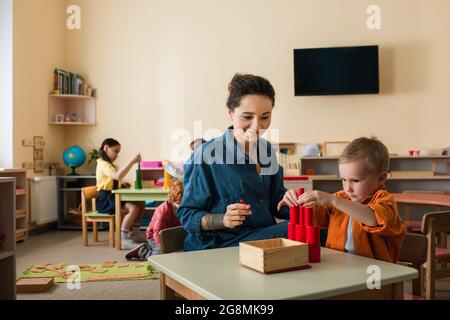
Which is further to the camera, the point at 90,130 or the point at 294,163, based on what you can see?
the point at 90,130

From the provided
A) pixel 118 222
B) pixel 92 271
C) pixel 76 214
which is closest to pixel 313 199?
pixel 92 271

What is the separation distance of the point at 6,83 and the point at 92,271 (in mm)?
2951

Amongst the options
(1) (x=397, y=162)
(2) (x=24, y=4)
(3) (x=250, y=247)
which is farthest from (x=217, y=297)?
(2) (x=24, y=4)

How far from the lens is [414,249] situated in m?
1.90

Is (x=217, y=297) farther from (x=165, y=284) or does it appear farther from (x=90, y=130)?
(x=90, y=130)

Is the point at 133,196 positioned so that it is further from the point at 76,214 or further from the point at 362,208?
the point at 362,208

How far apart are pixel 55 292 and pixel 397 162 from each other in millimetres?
4324

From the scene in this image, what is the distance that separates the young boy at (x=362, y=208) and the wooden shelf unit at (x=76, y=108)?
5.55 metres

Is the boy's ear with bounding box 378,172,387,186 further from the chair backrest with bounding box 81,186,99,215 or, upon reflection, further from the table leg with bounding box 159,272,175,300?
the chair backrest with bounding box 81,186,99,215

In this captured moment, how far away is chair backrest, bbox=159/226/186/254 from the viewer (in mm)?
1689

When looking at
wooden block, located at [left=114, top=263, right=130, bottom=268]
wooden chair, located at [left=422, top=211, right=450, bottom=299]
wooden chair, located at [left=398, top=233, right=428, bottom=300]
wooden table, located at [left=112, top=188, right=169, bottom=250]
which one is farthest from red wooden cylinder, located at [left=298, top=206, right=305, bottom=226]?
wooden table, located at [left=112, top=188, right=169, bottom=250]

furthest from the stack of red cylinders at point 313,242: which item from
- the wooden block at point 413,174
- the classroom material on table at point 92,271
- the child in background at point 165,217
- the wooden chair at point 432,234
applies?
the wooden block at point 413,174

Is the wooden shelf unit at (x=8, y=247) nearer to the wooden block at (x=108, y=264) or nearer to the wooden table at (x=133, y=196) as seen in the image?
the wooden block at (x=108, y=264)

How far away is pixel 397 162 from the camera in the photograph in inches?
229
